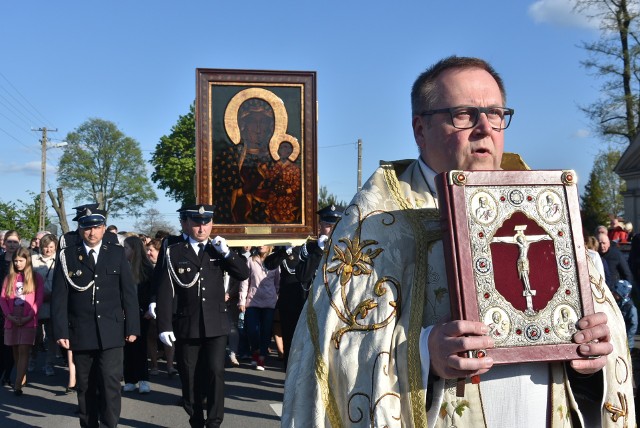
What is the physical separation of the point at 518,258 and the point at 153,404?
7.25m

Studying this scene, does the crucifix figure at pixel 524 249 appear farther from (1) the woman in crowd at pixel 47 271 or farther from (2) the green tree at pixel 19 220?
(2) the green tree at pixel 19 220

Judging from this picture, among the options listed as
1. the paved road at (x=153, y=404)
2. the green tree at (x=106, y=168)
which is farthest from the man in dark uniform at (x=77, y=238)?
the green tree at (x=106, y=168)

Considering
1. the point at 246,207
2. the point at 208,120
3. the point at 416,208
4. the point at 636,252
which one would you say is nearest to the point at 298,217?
the point at 246,207

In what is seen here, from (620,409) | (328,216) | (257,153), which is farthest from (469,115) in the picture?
(257,153)

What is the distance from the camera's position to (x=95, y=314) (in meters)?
6.98

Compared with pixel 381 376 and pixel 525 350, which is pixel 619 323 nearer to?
pixel 525 350

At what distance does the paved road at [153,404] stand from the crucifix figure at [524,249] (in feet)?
19.5

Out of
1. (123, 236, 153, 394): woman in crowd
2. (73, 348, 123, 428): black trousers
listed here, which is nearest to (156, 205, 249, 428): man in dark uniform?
(73, 348, 123, 428): black trousers

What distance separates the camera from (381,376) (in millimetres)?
2146

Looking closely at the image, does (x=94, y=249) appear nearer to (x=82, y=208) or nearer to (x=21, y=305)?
(x=82, y=208)

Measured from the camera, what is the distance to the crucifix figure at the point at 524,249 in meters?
2.12

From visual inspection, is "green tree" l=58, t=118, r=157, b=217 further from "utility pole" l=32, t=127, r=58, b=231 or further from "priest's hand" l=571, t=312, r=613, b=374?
"priest's hand" l=571, t=312, r=613, b=374

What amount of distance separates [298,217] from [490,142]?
796cm

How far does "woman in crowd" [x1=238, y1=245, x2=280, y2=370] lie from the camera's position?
11461 millimetres
